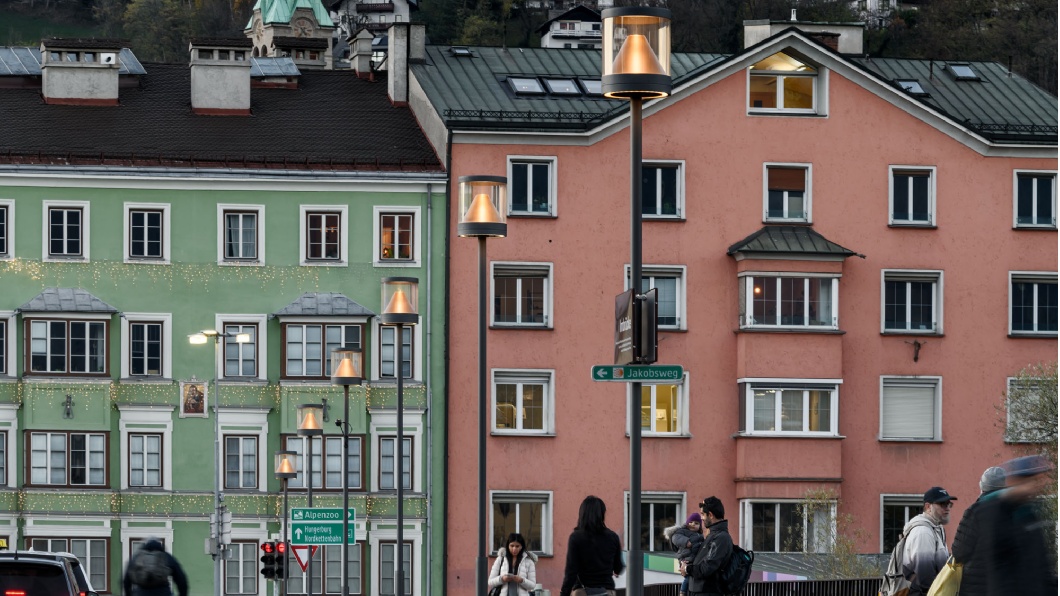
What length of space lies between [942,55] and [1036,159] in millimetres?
65501

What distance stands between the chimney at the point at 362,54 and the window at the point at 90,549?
52.0 feet

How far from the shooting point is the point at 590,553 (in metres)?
18.5

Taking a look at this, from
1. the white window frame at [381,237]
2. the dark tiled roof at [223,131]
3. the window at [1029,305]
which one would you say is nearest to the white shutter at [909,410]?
the window at [1029,305]

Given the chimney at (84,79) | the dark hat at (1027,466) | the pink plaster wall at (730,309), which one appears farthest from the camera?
the chimney at (84,79)

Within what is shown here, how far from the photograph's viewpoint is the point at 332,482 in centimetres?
5497

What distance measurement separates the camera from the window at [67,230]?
54.7m

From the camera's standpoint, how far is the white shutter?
186 ft

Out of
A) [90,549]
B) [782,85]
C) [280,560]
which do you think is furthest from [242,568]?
[782,85]

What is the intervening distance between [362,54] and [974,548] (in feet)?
167

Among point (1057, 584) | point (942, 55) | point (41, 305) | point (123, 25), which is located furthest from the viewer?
point (123, 25)

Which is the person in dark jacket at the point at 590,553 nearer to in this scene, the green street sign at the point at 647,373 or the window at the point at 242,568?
the green street sign at the point at 647,373

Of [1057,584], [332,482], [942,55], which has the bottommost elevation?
[332,482]

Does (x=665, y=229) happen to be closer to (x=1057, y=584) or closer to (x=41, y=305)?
(x=41, y=305)

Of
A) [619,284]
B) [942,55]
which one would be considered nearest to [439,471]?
[619,284]
